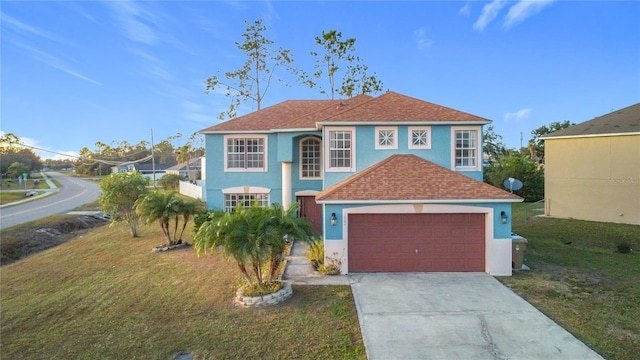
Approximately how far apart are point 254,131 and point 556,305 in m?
13.5

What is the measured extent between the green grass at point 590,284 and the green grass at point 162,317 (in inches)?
193

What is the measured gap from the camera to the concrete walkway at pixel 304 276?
1043cm

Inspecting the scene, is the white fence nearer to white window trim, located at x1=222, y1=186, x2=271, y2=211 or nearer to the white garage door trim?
white window trim, located at x1=222, y1=186, x2=271, y2=211

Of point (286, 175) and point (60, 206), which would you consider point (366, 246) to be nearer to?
point (286, 175)

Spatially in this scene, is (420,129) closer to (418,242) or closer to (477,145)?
(477,145)

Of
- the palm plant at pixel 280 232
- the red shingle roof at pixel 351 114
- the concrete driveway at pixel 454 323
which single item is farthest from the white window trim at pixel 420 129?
the palm plant at pixel 280 232

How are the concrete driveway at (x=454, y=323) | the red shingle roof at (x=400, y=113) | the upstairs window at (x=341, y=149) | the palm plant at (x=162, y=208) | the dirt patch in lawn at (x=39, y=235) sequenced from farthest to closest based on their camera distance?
the dirt patch in lawn at (x=39, y=235) → the palm plant at (x=162, y=208) → the upstairs window at (x=341, y=149) → the red shingle roof at (x=400, y=113) → the concrete driveway at (x=454, y=323)

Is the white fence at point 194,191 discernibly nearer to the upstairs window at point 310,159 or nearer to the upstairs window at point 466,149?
the upstairs window at point 310,159

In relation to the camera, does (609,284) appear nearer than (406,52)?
Yes

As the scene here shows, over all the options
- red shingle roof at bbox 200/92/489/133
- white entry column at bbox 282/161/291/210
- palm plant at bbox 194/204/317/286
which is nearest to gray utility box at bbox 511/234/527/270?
red shingle roof at bbox 200/92/489/133

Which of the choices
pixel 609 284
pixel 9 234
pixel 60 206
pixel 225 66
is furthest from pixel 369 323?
pixel 60 206

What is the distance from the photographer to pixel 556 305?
28.5 ft

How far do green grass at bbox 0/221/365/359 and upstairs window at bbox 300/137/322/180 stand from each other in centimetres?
600

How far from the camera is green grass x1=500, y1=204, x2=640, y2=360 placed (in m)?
7.24
